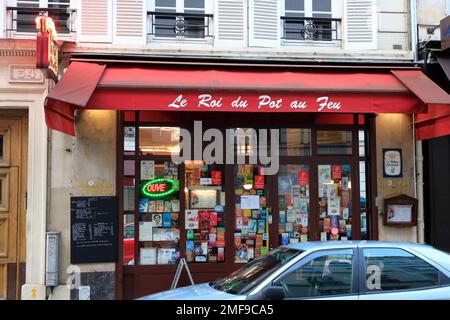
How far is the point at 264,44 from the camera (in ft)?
30.5

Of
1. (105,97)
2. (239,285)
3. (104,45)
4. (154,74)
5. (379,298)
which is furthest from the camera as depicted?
(104,45)

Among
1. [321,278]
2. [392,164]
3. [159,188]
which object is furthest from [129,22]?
[321,278]

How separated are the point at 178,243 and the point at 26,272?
2514 millimetres

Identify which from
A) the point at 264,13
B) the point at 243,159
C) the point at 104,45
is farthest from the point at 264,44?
the point at 104,45

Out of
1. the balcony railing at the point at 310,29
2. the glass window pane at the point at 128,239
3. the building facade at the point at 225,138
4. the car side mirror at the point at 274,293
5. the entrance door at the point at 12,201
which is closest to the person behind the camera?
the car side mirror at the point at 274,293

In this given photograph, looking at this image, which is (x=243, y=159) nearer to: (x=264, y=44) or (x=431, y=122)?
(x=264, y=44)

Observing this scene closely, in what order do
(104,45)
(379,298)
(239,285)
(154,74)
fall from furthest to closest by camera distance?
(104,45) → (154,74) → (239,285) → (379,298)

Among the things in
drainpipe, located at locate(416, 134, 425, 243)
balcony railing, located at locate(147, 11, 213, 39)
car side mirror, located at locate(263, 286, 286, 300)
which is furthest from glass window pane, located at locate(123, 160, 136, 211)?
drainpipe, located at locate(416, 134, 425, 243)

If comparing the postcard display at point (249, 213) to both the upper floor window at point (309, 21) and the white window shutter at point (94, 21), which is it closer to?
the upper floor window at point (309, 21)

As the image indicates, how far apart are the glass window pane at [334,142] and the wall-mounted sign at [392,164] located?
644 millimetres

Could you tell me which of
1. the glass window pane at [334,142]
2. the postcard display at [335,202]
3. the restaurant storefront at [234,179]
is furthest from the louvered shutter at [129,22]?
the postcard display at [335,202]

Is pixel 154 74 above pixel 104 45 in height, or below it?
below

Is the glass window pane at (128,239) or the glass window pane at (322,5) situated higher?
the glass window pane at (322,5)

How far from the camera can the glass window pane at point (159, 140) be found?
9.09 metres
